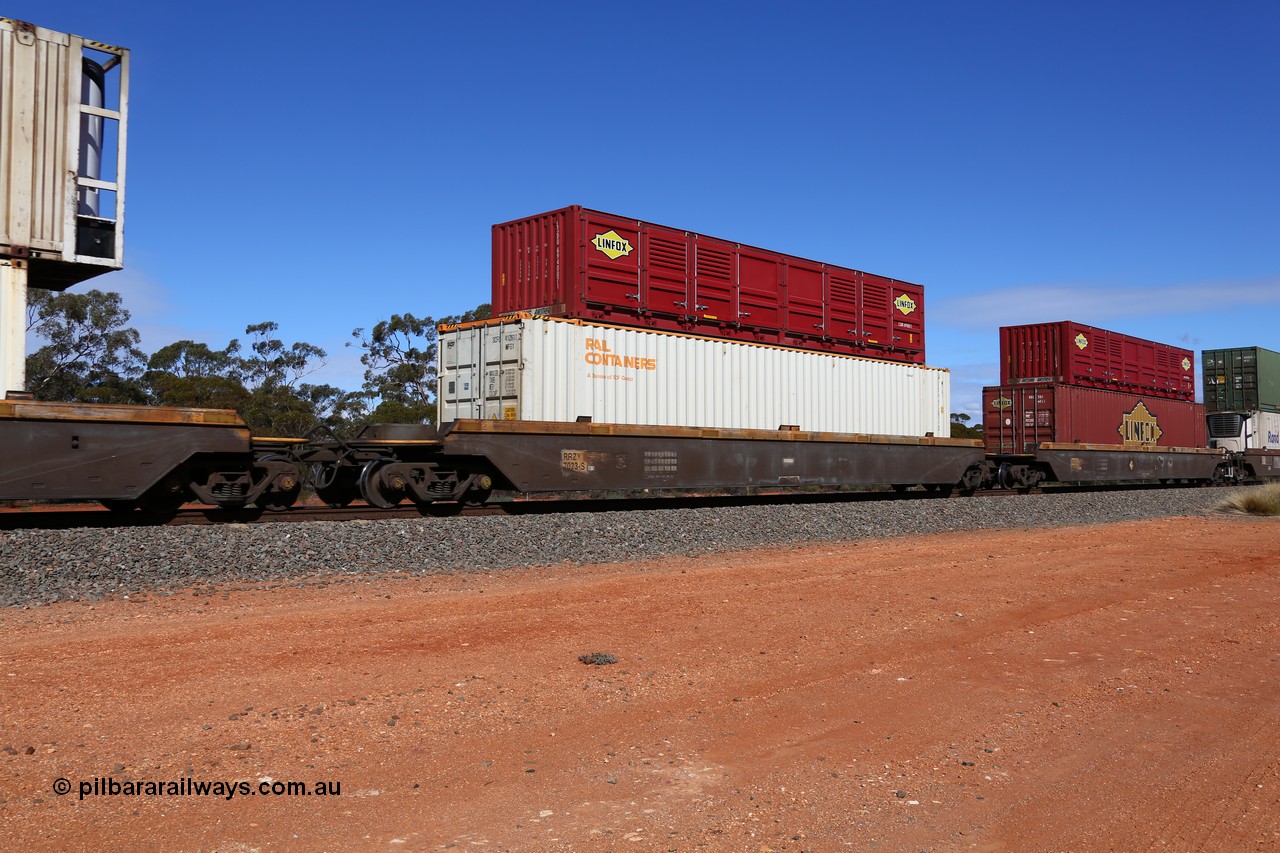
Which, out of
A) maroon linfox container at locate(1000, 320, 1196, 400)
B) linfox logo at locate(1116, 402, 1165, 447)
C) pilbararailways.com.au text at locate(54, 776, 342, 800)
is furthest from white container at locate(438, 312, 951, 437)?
linfox logo at locate(1116, 402, 1165, 447)

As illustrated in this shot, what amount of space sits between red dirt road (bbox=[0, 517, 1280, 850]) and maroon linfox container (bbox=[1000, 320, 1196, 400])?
62.8 ft

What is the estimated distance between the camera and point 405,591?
7895 millimetres

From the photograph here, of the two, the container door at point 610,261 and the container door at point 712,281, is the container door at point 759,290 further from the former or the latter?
the container door at point 610,261

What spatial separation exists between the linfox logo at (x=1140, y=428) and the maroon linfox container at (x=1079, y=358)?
0.72 m

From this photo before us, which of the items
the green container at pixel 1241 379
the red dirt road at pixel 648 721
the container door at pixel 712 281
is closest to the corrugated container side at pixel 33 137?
the red dirt road at pixel 648 721

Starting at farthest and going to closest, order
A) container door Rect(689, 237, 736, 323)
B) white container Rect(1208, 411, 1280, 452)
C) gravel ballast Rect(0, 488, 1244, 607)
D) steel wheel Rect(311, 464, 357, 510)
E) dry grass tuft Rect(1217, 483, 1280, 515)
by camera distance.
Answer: white container Rect(1208, 411, 1280, 452), dry grass tuft Rect(1217, 483, 1280, 515), container door Rect(689, 237, 736, 323), steel wheel Rect(311, 464, 357, 510), gravel ballast Rect(0, 488, 1244, 607)

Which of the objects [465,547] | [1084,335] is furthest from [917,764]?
[1084,335]

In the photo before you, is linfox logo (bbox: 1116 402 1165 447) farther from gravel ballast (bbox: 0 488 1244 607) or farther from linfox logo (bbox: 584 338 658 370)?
linfox logo (bbox: 584 338 658 370)

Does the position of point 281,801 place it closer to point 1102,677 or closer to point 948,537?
point 1102,677

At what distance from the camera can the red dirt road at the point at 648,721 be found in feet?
10.4

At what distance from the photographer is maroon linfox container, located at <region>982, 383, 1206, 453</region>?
961 inches

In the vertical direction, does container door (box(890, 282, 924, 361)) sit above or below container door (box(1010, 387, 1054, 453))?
above

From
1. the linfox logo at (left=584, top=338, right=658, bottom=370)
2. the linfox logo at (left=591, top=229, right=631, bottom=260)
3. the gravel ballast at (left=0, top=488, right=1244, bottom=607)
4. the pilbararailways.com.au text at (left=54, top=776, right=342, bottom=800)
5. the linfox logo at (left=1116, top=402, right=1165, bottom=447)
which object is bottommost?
the pilbararailways.com.au text at (left=54, top=776, right=342, bottom=800)

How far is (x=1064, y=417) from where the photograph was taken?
24.4m
